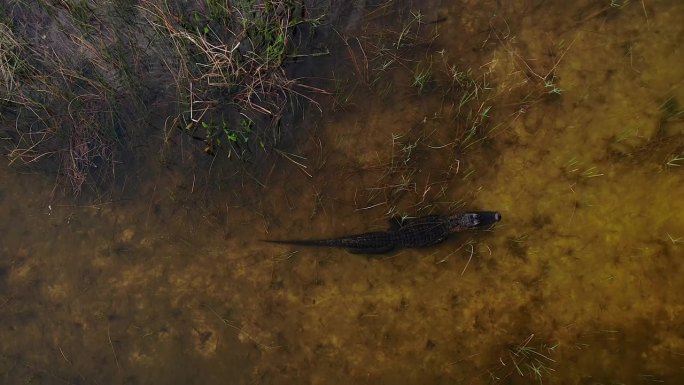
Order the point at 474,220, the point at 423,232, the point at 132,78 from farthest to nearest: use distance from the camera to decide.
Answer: the point at 132,78
the point at 423,232
the point at 474,220

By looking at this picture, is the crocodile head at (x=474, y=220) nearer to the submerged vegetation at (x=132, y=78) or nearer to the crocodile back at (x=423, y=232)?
the crocodile back at (x=423, y=232)

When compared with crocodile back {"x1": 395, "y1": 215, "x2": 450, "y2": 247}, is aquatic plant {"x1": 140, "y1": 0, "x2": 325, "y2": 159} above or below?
above

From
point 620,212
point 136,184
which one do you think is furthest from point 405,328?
point 136,184

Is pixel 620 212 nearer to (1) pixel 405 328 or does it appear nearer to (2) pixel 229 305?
(1) pixel 405 328

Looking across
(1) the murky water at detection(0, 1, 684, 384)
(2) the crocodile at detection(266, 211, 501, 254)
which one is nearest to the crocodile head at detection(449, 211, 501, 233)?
(2) the crocodile at detection(266, 211, 501, 254)

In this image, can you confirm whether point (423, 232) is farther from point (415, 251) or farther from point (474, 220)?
point (474, 220)

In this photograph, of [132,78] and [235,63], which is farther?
[132,78]

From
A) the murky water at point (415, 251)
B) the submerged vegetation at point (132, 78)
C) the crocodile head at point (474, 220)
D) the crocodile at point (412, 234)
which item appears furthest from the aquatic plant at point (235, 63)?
the crocodile head at point (474, 220)

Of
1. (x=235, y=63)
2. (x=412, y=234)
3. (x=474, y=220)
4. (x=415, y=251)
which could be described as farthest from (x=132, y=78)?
(x=474, y=220)

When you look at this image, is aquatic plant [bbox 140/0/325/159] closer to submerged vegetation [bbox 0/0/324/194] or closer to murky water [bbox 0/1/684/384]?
submerged vegetation [bbox 0/0/324/194]
